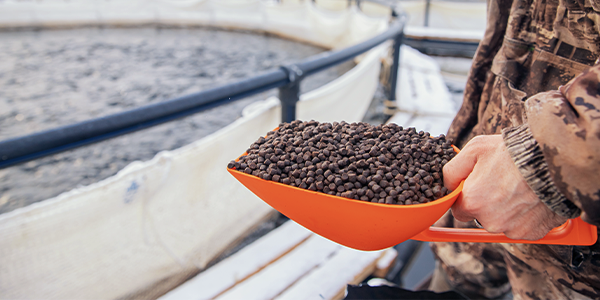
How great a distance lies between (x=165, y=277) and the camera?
121cm

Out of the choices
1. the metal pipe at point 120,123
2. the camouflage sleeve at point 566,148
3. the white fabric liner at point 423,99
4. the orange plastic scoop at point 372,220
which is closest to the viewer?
the camouflage sleeve at point 566,148

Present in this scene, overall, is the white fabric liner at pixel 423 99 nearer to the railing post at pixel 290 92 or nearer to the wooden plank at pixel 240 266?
the railing post at pixel 290 92

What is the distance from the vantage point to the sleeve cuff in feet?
1.90

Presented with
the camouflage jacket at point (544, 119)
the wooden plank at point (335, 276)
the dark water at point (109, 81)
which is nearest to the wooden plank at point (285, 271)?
Answer: the wooden plank at point (335, 276)

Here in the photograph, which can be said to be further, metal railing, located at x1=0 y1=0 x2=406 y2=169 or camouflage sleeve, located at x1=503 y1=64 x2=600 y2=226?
metal railing, located at x1=0 y1=0 x2=406 y2=169

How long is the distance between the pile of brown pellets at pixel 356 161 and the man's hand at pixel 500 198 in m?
0.07

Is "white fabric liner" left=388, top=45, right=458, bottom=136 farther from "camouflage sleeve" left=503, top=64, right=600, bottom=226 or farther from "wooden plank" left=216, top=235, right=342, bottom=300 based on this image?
"camouflage sleeve" left=503, top=64, right=600, bottom=226

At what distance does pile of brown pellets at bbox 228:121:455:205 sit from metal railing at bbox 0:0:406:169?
394 mm

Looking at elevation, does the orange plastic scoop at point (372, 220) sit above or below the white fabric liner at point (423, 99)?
above

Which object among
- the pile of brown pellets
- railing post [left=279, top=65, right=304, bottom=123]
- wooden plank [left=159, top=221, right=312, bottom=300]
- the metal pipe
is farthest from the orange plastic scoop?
railing post [left=279, top=65, right=304, bottom=123]

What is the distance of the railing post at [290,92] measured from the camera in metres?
1.40

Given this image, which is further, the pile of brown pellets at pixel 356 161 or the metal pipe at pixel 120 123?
the metal pipe at pixel 120 123

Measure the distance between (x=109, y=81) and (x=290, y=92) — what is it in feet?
11.7

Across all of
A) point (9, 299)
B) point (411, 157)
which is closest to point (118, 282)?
point (9, 299)
